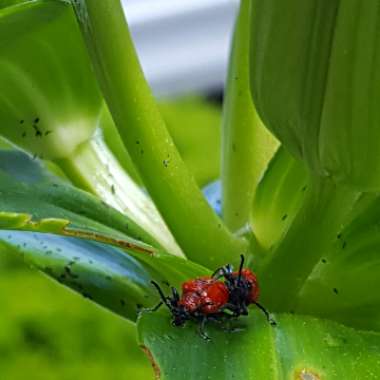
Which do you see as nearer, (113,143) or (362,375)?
(362,375)

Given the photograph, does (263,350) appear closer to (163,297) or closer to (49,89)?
(163,297)

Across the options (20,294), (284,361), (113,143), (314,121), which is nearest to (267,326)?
(284,361)

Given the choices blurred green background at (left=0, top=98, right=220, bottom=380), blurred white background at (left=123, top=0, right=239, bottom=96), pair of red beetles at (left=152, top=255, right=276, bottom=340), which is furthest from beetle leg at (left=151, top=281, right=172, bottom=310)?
blurred white background at (left=123, top=0, right=239, bottom=96)

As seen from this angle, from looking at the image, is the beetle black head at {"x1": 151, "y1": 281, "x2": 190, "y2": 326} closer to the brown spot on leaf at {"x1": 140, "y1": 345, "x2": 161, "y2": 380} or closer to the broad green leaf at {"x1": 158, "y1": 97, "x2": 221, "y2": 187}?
the brown spot on leaf at {"x1": 140, "y1": 345, "x2": 161, "y2": 380}

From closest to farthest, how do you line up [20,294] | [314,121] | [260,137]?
[314,121] → [260,137] → [20,294]

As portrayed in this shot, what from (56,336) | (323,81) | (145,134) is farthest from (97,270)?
(56,336)

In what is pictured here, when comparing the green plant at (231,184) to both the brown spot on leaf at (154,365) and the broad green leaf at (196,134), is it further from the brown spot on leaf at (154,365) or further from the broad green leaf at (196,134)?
the broad green leaf at (196,134)

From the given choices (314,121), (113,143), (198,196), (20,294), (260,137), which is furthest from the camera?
(20,294)

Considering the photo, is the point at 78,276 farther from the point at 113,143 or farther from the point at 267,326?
the point at 113,143
